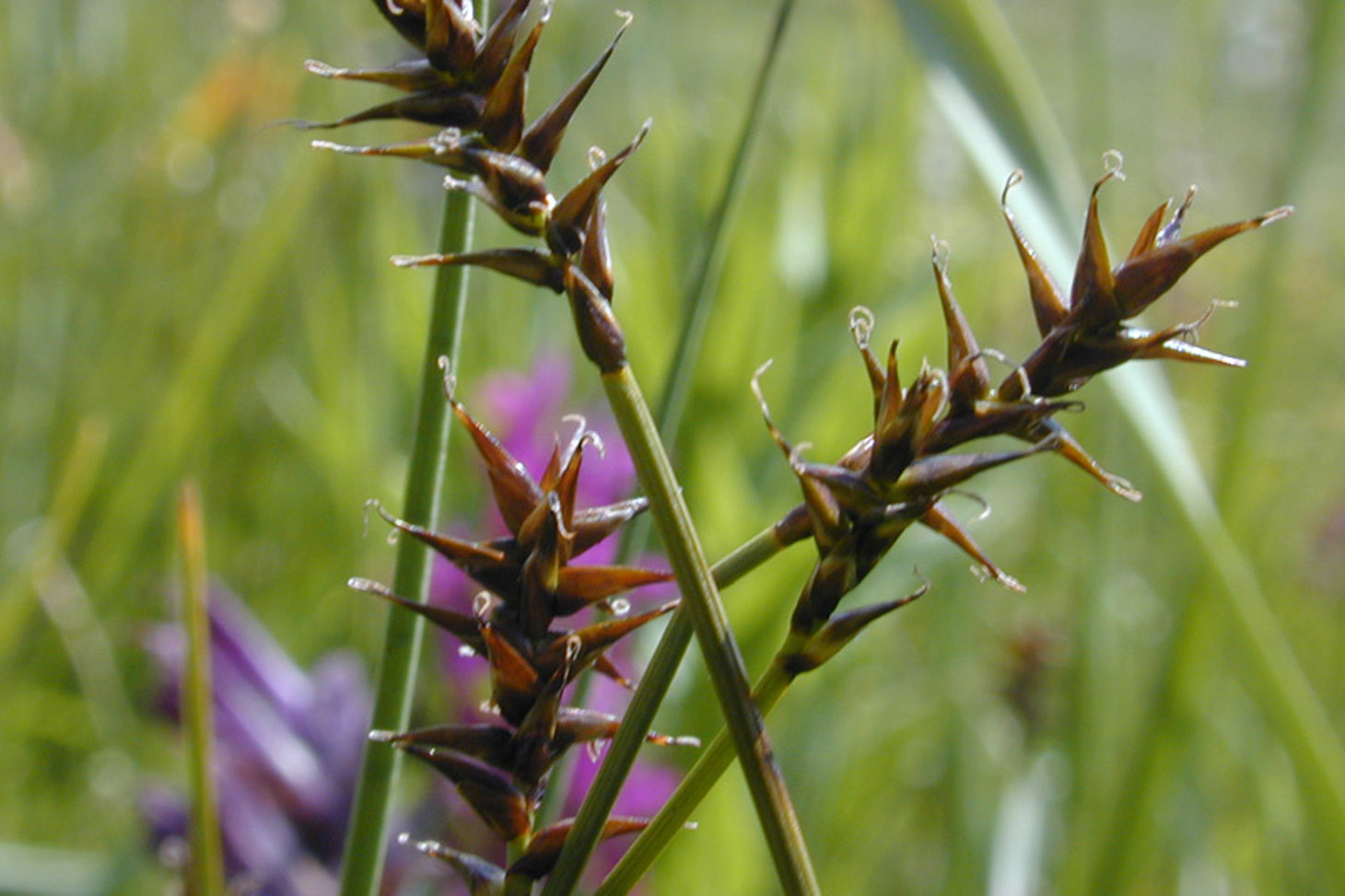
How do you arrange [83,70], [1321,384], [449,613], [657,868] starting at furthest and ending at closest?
[1321,384]
[83,70]
[657,868]
[449,613]

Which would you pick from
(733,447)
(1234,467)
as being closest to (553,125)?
(1234,467)

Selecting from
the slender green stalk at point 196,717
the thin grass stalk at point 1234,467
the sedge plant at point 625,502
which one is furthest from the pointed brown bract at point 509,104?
the thin grass stalk at point 1234,467

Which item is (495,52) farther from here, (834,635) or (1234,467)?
(1234,467)

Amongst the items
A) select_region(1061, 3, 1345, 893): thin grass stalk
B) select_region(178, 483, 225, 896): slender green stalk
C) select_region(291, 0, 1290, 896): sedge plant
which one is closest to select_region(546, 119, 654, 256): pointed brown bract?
select_region(291, 0, 1290, 896): sedge plant

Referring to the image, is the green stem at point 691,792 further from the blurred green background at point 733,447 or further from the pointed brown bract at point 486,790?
the blurred green background at point 733,447

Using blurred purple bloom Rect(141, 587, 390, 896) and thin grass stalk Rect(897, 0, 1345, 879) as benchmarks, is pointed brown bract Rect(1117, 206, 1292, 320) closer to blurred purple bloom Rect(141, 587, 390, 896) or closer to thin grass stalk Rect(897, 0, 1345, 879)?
thin grass stalk Rect(897, 0, 1345, 879)

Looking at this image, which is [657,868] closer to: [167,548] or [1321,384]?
[167,548]

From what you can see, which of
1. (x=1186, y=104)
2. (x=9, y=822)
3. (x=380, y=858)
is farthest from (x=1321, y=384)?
(x=380, y=858)

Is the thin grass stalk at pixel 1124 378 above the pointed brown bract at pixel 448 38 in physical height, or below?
below
